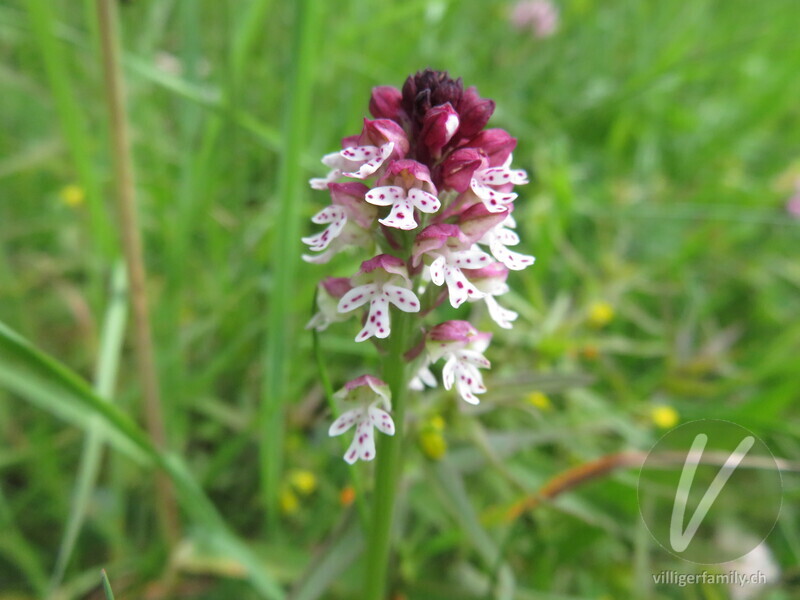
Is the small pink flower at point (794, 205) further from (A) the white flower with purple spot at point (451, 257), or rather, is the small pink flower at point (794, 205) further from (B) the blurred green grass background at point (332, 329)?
(A) the white flower with purple spot at point (451, 257)

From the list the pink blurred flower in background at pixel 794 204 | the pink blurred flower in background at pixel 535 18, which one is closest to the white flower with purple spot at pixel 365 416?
the pink blurred flower in background at pixel 794 204

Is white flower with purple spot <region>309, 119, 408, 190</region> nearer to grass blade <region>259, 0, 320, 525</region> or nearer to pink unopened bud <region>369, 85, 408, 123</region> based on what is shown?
pink unopened bud <region>369, 85, 408, 123</region>

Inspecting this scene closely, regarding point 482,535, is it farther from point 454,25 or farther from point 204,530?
point 454,25

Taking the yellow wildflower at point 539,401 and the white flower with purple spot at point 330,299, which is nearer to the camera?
the white flower with purple spot at point 330,299

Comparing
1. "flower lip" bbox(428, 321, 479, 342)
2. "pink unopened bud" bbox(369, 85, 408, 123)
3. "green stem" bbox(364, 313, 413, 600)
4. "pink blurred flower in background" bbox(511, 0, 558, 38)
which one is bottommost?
"green stem" bbox(364, 313, 413, 600)

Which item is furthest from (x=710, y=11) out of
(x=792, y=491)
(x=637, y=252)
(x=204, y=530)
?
(x=204, y=530)

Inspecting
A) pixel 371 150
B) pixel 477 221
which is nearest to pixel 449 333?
pixel 477 221

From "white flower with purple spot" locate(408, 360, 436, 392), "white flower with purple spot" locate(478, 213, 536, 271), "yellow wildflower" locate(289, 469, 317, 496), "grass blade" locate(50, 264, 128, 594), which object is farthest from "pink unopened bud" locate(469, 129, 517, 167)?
"yellow wildflower" locate(289, 469, 317, 496)
